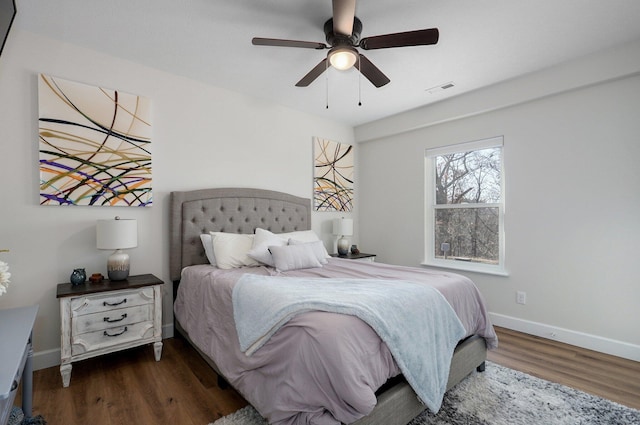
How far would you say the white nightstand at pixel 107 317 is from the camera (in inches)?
86.5

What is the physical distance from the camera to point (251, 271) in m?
2.71

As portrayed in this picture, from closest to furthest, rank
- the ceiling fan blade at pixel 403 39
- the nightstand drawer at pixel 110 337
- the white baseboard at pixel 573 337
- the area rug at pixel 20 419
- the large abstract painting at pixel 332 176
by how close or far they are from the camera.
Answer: the area rug at pixel 20 419, the ceiling fan blade at pixel 403 39, the nightstand drawer at pixel 110 337, the white baseboard at pixel 573 337, the large abstract painting at pixel 332 176

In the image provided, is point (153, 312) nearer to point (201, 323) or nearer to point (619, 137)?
point (201, 323)

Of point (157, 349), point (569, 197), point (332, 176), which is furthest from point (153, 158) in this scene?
point (569, 197)

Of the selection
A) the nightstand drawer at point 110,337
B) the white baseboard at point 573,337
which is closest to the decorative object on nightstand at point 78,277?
the nightstand drawer at point 110,337

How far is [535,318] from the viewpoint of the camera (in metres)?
3.21

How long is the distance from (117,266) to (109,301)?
12.3 inches

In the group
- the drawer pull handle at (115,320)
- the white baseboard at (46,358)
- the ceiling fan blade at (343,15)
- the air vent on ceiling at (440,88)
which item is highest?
the air vent on ceiling at (440,88)

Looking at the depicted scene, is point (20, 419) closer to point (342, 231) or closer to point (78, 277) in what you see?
point (78, 277)

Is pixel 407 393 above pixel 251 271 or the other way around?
the other way around

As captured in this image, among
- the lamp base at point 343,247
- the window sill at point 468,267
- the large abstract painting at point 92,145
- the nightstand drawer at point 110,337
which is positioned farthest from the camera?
the lamp base at point 343,247

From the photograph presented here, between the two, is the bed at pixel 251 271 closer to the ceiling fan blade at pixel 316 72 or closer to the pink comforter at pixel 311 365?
the pink comforter at pixel 311 365

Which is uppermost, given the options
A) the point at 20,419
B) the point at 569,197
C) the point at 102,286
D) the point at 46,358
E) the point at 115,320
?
the point at 569,197

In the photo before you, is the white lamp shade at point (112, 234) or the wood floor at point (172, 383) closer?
the wood floor at point (172, 383)
